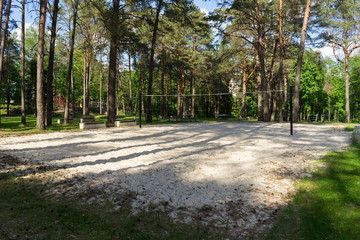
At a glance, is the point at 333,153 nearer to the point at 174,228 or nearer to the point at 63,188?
the point at 174,228

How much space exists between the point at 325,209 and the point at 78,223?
10.6 ft

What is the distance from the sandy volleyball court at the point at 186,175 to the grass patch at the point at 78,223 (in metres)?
0.24

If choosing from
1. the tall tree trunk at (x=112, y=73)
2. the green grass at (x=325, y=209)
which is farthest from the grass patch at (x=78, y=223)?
the tall tree trunk at (x=112, y=73)

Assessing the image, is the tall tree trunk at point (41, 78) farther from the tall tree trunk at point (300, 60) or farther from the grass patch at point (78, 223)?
the tall tree trunk at point (300, 60)

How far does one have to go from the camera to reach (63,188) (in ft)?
12.0

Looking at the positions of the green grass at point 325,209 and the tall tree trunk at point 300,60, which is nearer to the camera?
the green grass at point 325,209

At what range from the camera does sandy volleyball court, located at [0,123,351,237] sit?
3.07 m

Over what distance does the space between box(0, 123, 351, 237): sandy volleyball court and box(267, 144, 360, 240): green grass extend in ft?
0.70

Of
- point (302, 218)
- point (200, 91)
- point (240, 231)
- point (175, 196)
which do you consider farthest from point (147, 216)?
point (200, 91)

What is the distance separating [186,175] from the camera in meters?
4.38

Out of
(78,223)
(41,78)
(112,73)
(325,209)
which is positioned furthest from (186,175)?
(112,73)

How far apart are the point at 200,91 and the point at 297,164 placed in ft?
114

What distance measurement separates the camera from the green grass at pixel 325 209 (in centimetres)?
248

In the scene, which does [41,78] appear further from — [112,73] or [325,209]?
[325,209]
